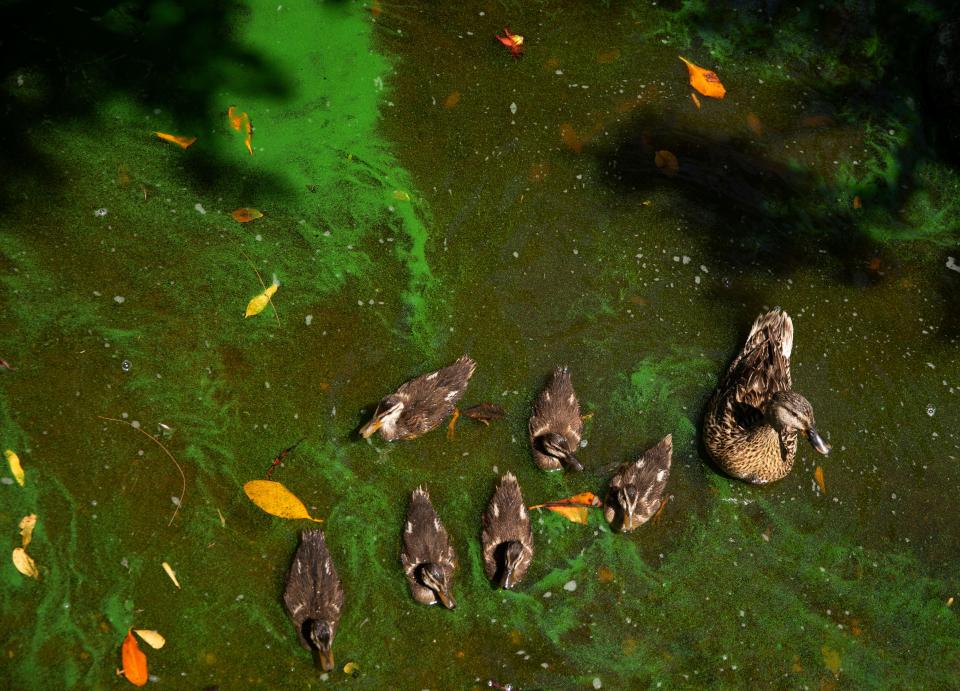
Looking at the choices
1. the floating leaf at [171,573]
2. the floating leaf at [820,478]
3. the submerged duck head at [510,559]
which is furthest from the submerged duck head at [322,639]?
the floating leaf at [820,478]

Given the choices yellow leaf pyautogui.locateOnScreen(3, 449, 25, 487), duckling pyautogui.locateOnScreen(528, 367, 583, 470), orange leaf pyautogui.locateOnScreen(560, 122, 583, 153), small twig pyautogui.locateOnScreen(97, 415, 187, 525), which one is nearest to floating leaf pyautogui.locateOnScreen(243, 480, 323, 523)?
small twig pyautogui.locateOnScreen(97, 415, 187, 525)

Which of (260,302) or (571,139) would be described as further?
(571,139)

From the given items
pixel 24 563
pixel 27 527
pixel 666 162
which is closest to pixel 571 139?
pixel 666 162

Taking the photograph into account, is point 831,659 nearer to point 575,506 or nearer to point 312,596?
point 575,506

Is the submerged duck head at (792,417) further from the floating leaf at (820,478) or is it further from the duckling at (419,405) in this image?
the duckling at (419,405)

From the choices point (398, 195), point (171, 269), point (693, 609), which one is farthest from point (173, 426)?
point (693, 609)

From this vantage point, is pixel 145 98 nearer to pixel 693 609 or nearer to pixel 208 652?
pixel 208 652

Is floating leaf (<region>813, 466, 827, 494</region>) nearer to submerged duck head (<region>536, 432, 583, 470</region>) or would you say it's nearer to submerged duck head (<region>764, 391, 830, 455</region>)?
submerged duck head (<region>764, 391, 830, 455</region>)
